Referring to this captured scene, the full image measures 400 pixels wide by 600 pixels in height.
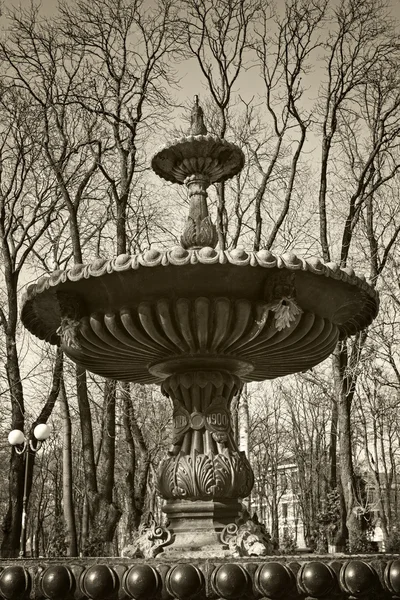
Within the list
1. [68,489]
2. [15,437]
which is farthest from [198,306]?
[68,489]

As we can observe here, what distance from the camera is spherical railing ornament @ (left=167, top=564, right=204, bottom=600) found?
360 centimetres

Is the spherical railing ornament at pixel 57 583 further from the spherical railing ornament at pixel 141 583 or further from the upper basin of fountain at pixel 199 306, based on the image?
the upper basin of fountain at pixel 199 306

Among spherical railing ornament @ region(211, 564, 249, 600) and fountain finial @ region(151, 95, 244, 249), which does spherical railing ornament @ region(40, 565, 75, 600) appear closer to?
spherical railing ornament @ region(211, 564, 249, 600)

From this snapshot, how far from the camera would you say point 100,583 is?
364cm

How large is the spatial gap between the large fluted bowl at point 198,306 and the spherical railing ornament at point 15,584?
219 centimetres

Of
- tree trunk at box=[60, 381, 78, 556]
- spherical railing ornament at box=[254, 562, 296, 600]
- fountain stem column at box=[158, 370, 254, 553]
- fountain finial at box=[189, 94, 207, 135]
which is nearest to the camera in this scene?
spherical railing ornament at box=[254, 562, 296, 600]

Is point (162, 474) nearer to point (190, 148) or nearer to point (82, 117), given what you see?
point (190, 148)

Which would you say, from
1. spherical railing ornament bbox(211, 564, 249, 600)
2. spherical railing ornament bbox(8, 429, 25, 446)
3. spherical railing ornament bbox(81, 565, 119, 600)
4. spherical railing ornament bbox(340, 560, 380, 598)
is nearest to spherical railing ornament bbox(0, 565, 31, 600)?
spherical railing ornament bbox(81, 565, 119, 600)

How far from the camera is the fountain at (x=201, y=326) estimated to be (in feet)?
17.3

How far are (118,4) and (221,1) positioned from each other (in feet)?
8.11

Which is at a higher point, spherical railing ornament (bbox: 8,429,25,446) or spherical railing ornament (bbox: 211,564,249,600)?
spherical railing ornament (bbox: 8,429,25,446)

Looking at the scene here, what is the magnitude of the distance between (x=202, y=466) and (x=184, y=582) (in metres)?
2.23

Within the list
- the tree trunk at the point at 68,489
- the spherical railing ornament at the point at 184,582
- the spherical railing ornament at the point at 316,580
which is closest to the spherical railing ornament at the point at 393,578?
the spherical railing ornament at the point at 316,580

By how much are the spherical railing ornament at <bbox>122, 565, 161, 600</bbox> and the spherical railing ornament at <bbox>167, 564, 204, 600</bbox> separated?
8 centimetres
